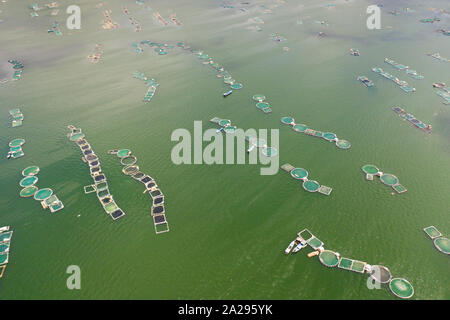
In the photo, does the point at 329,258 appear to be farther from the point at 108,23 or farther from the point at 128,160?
the point at 108,23

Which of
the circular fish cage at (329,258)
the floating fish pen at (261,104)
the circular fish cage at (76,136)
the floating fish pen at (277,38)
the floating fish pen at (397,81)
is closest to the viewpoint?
the circular fish cage at (329,258)

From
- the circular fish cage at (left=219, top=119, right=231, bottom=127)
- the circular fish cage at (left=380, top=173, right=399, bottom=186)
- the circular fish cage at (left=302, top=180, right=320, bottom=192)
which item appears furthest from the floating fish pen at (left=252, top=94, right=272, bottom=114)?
the circular fish cage at (left=380, top=173, right=399, bottom=186)

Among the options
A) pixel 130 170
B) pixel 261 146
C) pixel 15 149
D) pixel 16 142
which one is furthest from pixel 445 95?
pixel 16 142

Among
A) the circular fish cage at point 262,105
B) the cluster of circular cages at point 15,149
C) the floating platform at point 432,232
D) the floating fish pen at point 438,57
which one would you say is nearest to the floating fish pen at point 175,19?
the circular fish cage at point 262,105

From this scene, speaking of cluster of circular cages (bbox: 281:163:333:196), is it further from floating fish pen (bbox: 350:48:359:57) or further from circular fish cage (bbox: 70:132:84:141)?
floating fish pen (bbox: 350:48:359:57)

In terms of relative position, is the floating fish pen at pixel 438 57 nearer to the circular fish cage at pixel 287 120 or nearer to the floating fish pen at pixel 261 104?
the circular fish cage at pixel 287 120

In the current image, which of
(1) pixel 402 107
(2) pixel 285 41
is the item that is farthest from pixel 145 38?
(1) pixel 402 107
